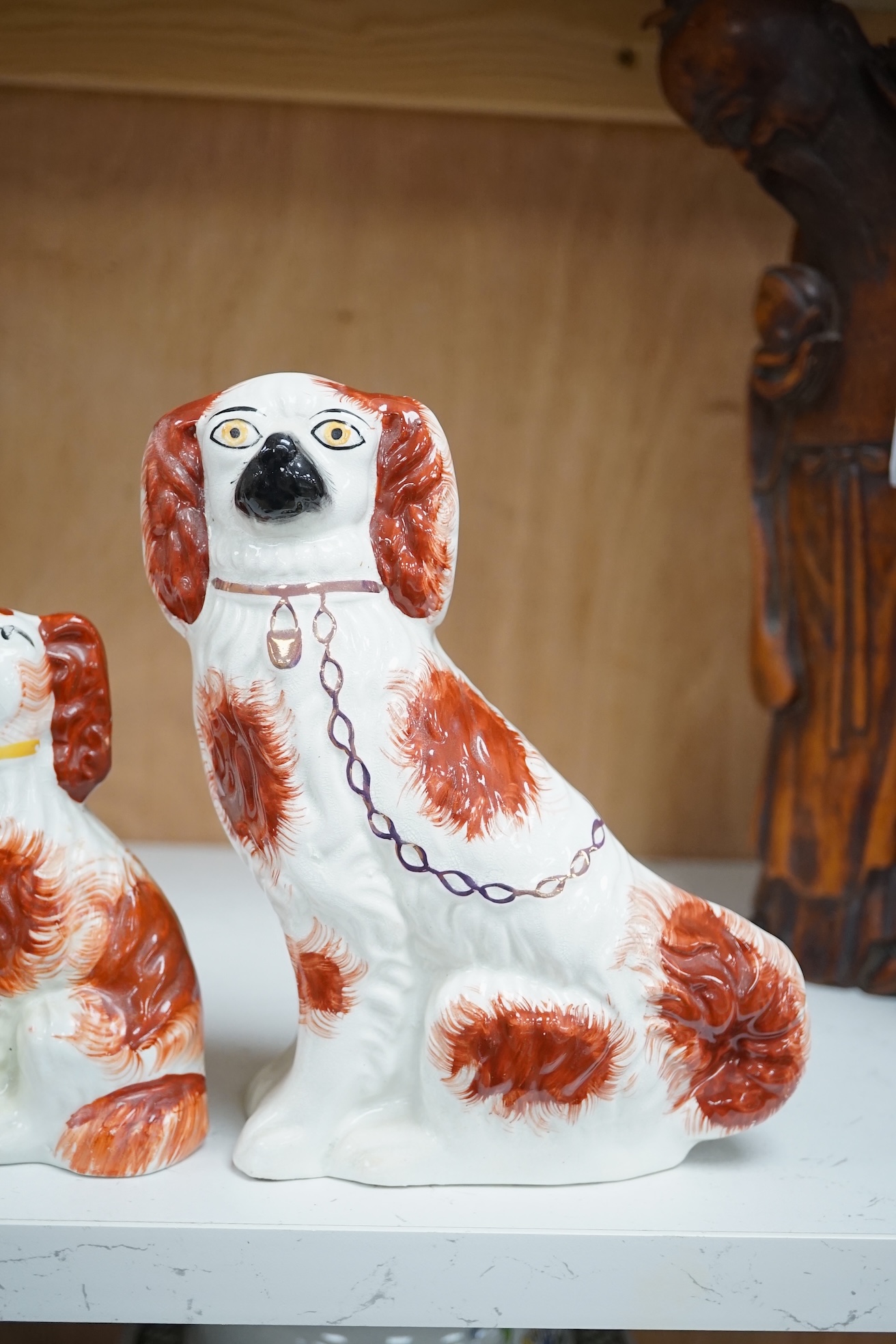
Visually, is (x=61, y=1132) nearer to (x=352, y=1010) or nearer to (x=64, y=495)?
(x=352, y=1010)

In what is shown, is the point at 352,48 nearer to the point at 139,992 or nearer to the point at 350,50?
the point at 350,50

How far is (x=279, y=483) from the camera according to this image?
0.67m

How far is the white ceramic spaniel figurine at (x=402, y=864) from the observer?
2.25ft

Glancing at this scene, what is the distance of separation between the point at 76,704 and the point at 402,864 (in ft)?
0.69

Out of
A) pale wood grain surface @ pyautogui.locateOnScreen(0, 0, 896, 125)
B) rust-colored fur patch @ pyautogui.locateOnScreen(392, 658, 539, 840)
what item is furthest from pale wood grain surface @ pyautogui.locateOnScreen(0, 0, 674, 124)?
rust-colored fur patch @ pyautogui.locateOnScreen(392, 658, 539, 840)

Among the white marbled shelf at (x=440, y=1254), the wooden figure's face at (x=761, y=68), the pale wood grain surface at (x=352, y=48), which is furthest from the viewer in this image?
the pale wood grain surface at (x=352, y=48)

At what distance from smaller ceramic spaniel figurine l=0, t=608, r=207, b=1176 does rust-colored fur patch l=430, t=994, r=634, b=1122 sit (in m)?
0.15

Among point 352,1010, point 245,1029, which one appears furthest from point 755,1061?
point 245,1029

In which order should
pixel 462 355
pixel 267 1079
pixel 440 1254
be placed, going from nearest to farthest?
pixel 440 1254 < pixel 267 1079 < pixel 462 355

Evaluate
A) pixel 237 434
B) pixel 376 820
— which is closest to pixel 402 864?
pixel 376 820

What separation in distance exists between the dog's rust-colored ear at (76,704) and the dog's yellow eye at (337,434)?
0.17 metres

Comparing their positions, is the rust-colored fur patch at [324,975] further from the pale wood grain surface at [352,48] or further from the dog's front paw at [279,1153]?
the pale wood grain surface at [352,48]

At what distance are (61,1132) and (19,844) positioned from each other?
154mm

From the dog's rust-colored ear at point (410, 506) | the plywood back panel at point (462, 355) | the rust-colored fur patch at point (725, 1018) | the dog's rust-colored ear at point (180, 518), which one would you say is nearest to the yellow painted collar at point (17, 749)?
the dog's rust-colored ear at point (180, 518)
